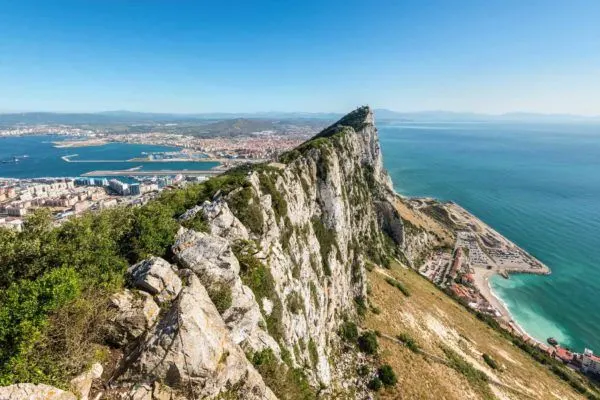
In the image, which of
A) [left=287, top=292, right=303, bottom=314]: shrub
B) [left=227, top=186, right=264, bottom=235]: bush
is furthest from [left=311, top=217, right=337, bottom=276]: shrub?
[left=227, top=186, right=264, bottom=235]: bush

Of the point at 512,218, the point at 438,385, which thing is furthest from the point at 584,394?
the point at 512,218

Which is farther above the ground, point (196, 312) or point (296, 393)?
point (196, 312)

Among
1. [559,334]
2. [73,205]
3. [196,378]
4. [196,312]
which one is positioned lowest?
[559,334]

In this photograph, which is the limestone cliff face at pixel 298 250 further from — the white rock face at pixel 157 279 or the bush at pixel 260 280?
the white rock face at pixel 157 279

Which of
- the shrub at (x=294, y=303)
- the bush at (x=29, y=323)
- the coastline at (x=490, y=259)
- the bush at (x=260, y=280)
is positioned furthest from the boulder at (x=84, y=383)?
the coastline at (x=490, y=259)

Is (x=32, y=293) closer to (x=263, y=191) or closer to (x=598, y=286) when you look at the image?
(x=263, y=191)

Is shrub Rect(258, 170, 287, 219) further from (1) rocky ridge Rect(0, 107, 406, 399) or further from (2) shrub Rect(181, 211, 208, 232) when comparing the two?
(2) shrub Rect(181, 211, 208, 232)
